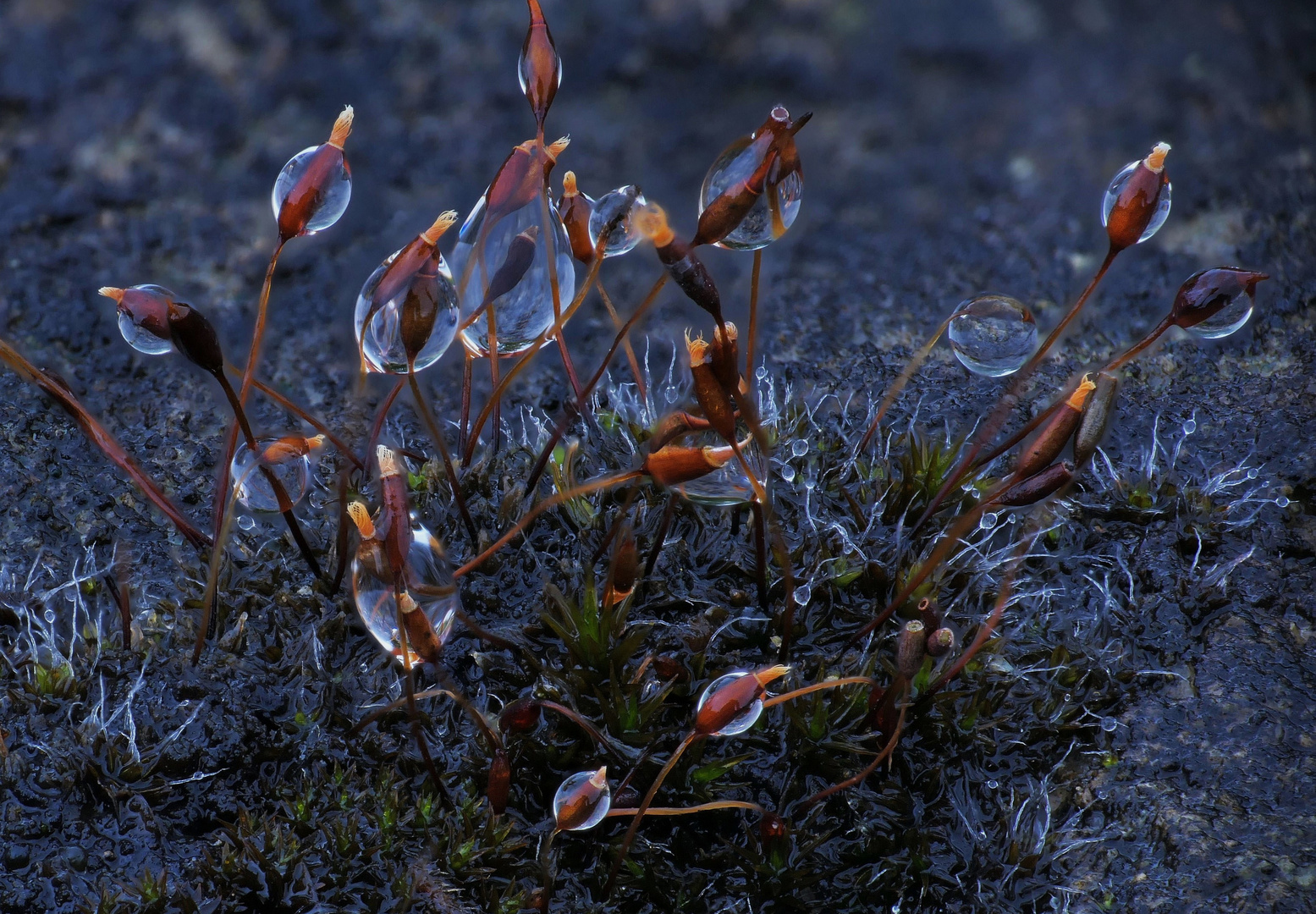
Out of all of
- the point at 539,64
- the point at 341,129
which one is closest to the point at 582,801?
the point at 341,129

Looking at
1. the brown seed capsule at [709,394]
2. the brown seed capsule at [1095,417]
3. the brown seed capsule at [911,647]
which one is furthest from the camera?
the brown seed capsule at [1095,417]

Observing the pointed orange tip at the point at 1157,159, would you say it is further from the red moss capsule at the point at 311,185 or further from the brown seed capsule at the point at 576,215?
the red moss capsule at the point at 311,185

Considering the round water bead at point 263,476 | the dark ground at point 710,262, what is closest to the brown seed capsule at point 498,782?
the dark ground at point 710,262

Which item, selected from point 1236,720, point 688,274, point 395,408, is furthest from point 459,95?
point 1236,720

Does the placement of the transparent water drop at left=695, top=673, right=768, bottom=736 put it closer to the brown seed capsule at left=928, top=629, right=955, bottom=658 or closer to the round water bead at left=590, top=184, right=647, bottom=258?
the brown seed capsule at left=928, top=629, right=955, bottom=658

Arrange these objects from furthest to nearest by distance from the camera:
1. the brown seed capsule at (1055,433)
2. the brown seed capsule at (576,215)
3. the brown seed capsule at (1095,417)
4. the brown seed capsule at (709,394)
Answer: the brown seed capsule at (576,215), the brown seed capsule at (1095,417), the brown seed capsule at (1055,433), the brown seed capsule at (709,394)

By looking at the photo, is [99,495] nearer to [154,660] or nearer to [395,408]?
[154,660]
